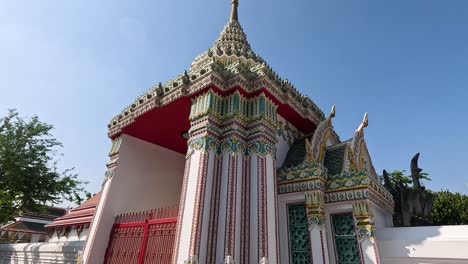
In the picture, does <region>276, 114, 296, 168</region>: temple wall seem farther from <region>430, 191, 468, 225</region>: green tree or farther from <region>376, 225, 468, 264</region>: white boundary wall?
<region>430, 191, 468, 225</region>: green tree

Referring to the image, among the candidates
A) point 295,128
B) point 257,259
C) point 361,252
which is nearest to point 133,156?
point 295,128

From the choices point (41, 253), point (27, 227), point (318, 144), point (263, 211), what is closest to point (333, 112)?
point (318, 144)

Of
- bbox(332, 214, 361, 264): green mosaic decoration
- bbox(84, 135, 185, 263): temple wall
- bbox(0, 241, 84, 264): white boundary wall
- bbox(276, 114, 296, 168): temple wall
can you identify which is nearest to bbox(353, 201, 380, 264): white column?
bbox(332, 214, 361, 264): green mosaic decoration

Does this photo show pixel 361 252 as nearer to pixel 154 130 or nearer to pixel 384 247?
pixel 384 247

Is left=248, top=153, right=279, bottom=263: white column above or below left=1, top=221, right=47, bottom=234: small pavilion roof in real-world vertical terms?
below

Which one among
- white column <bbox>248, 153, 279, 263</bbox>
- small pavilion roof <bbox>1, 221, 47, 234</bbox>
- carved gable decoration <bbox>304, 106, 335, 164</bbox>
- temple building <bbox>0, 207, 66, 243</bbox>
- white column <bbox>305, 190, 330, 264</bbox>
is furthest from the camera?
temple building <bbox>0, 207, 66, 243</bbox>

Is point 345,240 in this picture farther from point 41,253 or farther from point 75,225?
point 75,225

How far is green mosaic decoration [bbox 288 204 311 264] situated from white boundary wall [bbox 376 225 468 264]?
1415 mm

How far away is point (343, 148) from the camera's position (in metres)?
7.37

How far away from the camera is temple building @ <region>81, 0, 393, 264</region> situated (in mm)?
5355

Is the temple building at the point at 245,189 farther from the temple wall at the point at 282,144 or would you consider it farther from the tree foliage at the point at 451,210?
the tree foliage at the point at 451,210

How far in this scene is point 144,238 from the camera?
671cm

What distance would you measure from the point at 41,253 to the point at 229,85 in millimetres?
9404

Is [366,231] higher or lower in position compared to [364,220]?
lower
